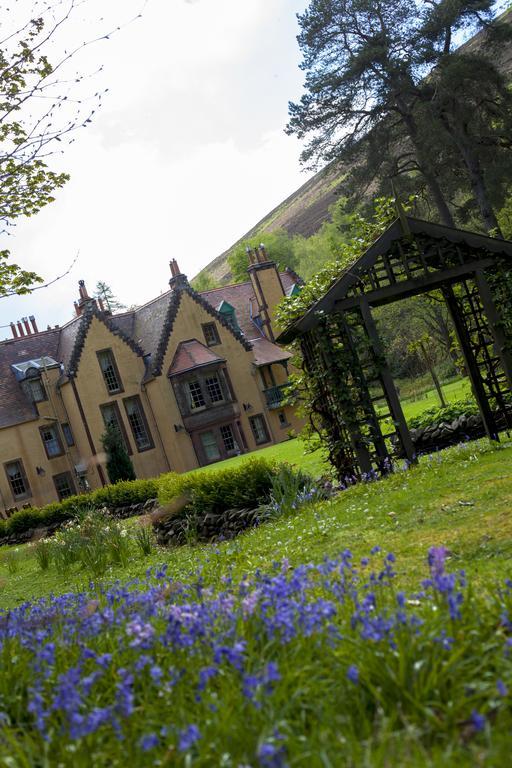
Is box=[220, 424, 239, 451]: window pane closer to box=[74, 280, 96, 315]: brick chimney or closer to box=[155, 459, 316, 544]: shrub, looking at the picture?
box=[74, 280, 96, 315]: brick chimney

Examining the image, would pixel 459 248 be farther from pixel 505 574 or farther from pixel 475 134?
pixel 475 134

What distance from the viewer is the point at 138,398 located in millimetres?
39562

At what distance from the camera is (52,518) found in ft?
88.8

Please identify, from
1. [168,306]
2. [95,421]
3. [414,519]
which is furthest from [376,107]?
[414,519]

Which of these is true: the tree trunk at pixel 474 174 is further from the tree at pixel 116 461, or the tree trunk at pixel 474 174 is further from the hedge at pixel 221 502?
the hedge at pixel 221 502

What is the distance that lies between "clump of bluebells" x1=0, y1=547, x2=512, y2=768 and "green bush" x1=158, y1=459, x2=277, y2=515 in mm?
8429

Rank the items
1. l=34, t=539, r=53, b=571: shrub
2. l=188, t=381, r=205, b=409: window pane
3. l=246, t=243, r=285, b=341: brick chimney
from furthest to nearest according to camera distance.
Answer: l=246, t=243, r=285, b=341: brick chimney < l=188, t=381, r=205, b=409: window pane < l=34, t=539, r=53, b=571: shrub

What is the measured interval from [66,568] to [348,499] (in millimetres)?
5068

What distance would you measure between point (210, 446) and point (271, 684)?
35.0 metres

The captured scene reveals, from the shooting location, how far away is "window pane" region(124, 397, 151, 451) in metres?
39.2

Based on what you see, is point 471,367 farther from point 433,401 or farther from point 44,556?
point 433,401

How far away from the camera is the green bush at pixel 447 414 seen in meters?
16.1

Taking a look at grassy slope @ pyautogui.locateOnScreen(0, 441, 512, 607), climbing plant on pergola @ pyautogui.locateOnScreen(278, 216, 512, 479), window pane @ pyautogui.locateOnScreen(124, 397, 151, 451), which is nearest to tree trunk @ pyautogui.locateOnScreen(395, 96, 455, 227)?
climbing plant on pergola @ pyautogui.locateOnScreen(278, 216, 512, 479)

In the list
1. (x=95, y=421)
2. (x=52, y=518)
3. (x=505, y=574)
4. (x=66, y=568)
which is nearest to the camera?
(x=505, y=574)
